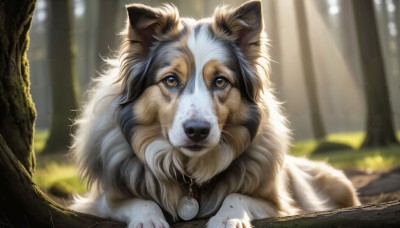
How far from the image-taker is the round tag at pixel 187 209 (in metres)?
3.90

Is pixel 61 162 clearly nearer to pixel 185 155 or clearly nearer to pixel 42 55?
pixel 42 55

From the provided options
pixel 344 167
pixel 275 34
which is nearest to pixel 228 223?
pixel 344 167

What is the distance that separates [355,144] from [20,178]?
8.84m

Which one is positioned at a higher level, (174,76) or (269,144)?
(174,76)

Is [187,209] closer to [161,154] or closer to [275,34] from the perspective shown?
[161,154]

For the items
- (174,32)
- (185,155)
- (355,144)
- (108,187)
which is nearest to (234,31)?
(174,32)

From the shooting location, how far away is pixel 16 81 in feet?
14.4

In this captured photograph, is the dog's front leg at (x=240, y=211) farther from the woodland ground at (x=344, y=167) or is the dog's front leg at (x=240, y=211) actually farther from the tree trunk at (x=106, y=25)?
the tree trunk at (x=106, y=25)

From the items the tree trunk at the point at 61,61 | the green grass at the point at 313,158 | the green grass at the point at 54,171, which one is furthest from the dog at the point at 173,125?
the tree trunk at the point at 61,61

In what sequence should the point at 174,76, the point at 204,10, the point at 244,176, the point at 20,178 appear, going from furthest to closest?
the point at 204,10, the point at 244,176, the point at 174,76, the point at 20,178

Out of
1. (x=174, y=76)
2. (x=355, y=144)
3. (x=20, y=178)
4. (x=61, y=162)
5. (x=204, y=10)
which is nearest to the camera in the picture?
(x=20, y=178)

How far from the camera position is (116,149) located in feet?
13.3

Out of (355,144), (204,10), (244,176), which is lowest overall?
(355,144)

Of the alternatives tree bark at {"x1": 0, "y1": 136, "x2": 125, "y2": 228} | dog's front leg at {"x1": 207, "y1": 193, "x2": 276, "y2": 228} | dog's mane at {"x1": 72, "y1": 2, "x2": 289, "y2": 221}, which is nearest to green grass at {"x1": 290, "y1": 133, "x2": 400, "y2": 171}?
dog's mane at {"x1": 72, "y1": 2, "x2": 289, "y2": 221}
